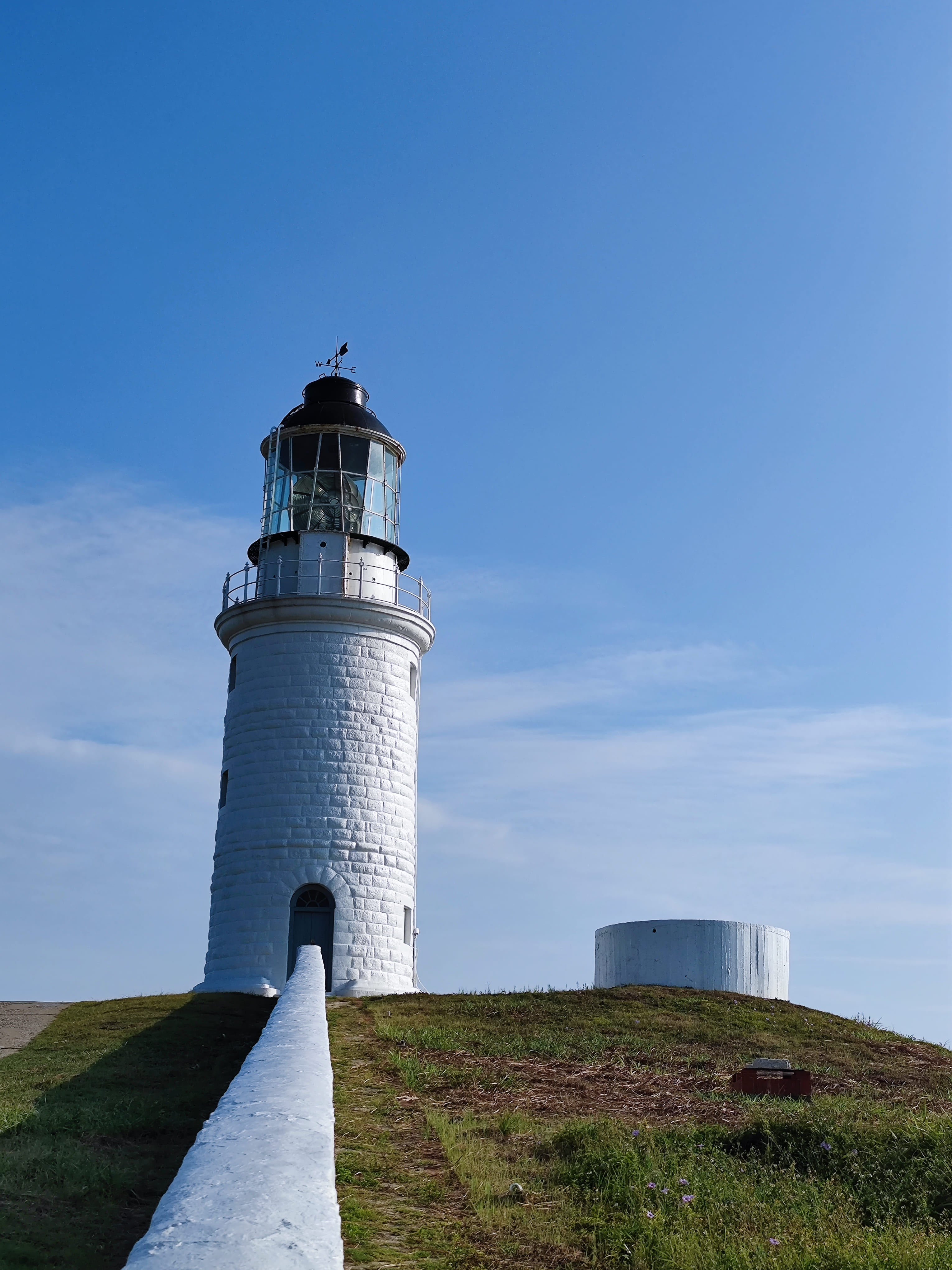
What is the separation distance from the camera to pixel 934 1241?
5.46m

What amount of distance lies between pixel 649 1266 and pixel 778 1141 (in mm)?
2769

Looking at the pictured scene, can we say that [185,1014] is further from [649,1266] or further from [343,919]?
[649,1266]

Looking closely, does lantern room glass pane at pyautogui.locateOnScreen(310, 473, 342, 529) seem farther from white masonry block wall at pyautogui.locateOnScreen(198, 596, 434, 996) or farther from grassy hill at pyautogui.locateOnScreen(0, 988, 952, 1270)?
grassy hill at pyautogui.locateOnScreen(0, 988, 952, 1270)

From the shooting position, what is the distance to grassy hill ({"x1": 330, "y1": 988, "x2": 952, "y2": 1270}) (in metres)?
5.29

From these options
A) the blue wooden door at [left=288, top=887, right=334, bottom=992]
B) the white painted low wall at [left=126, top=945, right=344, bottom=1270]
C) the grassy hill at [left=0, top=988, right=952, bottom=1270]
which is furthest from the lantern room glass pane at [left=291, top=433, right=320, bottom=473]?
the white painted low wall at [left=126, top=945, right=344, bottom=1270]

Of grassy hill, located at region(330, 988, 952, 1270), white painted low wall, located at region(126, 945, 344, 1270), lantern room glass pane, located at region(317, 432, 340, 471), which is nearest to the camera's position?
white painted low wall, located at region(126, 945, 344, 1270)

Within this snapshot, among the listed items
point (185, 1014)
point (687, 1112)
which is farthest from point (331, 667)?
point (687, 1112)

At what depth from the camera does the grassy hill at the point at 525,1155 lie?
5.34m

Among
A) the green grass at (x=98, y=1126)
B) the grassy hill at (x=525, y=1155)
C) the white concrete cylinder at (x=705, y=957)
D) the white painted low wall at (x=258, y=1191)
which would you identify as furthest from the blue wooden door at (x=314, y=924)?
the white painted low wall at (x=258, y=1191)

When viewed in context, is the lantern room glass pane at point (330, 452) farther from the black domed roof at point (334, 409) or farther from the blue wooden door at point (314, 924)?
the blue wooden door at point (314, 924)

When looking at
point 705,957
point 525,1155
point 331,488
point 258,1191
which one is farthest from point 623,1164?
point 331,488

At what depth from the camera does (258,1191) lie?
136 inches

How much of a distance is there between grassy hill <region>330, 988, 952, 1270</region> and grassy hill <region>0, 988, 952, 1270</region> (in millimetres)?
19

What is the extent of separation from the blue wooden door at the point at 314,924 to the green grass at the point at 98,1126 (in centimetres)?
660
